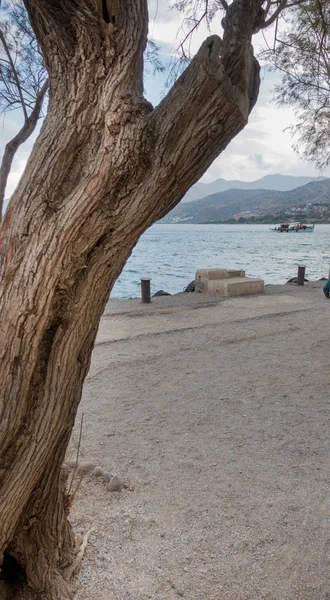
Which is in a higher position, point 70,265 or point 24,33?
point 24,33

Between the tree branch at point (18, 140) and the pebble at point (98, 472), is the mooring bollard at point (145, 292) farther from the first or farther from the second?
the pebble at point (98, 472)

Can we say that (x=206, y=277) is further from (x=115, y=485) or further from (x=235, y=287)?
(x=115, y=485)

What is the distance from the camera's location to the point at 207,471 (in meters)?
3.06

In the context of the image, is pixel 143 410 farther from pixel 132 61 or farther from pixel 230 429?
pixel 132 61

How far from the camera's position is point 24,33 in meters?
4.97

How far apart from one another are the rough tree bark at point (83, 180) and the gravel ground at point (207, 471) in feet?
3.43

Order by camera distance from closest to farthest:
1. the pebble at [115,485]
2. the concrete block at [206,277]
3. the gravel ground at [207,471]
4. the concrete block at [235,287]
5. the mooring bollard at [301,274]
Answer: the gravel ground at [207,471], the pebble at [115,485], the concrete block at [235,287], the concrete block at [206,277], the mooring bollard at [301,274]

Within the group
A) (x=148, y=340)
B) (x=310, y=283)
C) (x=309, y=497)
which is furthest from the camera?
(x=310, y=283)

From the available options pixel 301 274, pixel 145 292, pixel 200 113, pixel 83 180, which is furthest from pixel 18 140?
pixel 301 274

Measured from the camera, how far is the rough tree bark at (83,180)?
142 centimetres

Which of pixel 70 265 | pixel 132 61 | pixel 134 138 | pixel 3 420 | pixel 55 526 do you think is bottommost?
pixel 55 526

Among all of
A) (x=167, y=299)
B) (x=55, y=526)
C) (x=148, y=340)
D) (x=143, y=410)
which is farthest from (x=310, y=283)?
(x=55, y=526)

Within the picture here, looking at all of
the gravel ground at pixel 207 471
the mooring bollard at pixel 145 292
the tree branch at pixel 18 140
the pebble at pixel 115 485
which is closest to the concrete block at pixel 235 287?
the mooring bollard at pixel 145 292

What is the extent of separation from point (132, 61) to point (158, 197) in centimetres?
50
